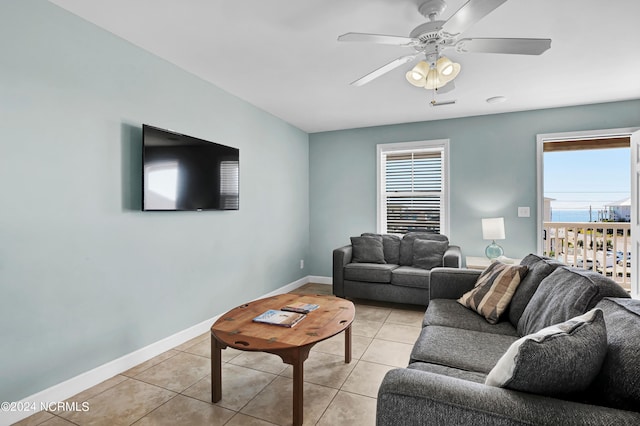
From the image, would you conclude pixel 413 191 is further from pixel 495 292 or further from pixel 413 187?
pixel 495 292

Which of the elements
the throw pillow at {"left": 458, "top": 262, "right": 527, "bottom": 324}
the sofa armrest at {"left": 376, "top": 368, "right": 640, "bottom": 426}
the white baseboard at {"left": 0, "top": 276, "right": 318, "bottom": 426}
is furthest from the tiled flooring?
the sofa armrest at {"left": 376, "top": 368, "right": 640, "bottom": 426}

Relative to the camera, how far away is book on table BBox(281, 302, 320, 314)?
237 cm

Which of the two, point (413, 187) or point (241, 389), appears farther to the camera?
point (413, 187)

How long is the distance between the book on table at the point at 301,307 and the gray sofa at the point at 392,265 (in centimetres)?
158

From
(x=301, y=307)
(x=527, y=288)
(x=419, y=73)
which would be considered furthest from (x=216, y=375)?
(x=419, y=73)

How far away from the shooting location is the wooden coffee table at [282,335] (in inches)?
70.0

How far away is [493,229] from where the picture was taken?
3.95 m

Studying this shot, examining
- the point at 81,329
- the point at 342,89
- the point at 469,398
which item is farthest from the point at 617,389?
the point at 342,89

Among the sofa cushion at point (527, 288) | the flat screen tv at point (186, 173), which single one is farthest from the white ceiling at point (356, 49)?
the sofa cushion at point (527, 288)

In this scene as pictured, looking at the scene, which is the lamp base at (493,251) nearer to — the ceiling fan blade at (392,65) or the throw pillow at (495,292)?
the throw pillow at (495,292)

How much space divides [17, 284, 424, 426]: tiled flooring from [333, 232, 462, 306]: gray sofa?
33.8 inches

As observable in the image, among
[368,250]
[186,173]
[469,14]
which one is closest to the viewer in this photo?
[469,14]

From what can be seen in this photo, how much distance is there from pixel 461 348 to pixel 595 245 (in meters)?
4.57

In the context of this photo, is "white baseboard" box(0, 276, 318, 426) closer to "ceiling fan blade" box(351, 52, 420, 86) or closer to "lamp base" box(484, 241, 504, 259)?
"ceiling fan blade" box(351, 52, 420, 86)
